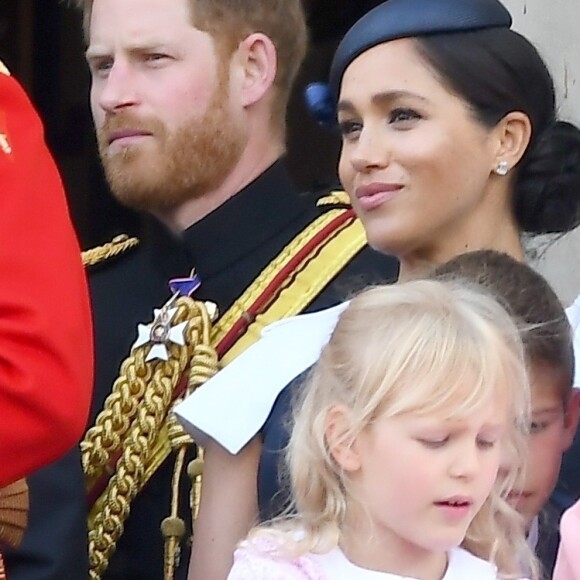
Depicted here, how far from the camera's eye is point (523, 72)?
1948 millimetres

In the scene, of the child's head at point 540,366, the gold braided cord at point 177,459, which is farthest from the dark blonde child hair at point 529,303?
the gold braided cord at point 177,459

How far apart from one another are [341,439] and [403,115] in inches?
18.5

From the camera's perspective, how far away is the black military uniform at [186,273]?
222cm

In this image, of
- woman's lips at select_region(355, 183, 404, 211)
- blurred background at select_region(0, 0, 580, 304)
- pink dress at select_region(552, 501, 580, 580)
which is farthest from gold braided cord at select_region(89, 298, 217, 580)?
blurred background at select_region(0, 0, 580, 304)

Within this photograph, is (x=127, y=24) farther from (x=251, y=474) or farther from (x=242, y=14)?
(x=251, y=474)

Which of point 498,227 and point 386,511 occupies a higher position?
point 498,227

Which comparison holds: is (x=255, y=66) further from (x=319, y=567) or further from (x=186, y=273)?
(x=319, y=567)

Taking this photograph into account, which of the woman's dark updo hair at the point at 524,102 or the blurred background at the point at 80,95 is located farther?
the blurred background at the point at 80,95

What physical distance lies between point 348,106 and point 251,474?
16.4 inches

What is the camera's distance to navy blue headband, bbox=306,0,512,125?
1950mm

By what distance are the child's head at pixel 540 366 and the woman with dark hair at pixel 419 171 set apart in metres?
0.17

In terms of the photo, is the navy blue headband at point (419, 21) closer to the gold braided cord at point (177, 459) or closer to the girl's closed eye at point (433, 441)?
the gold braided cord at point (177, 459)

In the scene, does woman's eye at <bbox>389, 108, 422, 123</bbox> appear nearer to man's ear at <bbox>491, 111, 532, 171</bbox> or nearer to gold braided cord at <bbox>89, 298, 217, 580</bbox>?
man's ear at <bbox>491, 111, 532, 171</bbox>

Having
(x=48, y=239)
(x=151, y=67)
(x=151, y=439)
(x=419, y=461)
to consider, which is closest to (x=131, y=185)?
(x=151, y=67)
